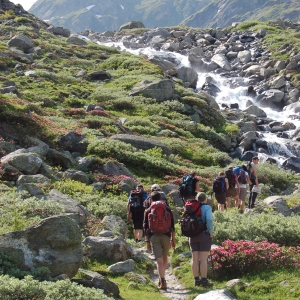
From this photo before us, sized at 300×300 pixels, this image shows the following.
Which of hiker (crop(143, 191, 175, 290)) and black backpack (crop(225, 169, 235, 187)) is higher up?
black backpack (crop(225, 169, 235, 187))

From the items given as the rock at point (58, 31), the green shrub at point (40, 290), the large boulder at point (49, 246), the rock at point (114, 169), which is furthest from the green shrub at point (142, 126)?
the rock at point (58, 31)

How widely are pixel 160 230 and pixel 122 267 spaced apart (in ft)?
5.08

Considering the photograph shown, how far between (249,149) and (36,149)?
19.7 m

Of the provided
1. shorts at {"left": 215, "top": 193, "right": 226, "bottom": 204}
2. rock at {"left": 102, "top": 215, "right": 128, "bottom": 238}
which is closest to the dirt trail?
rock at {"left": 102, "top": 215, "right": 128, "bottom": 238}

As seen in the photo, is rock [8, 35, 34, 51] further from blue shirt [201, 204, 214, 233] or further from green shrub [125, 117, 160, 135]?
blue shirt [201, 204, 214, 233]

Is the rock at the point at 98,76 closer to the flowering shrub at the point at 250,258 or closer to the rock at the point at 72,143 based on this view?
the rock at the point at 72,143

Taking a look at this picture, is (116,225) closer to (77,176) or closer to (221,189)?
(77,176)

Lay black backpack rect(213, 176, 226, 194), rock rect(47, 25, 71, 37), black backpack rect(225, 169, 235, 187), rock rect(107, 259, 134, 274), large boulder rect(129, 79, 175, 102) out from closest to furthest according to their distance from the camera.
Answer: rock rect(107, 259, 134, 274)
black backpack rect(213, 176, 226, 194)
black backpack rect(225, 169, 235, 187)
large boulder rect(129, 79, 175, 102)
rock rect(47, 25, 71, 37)

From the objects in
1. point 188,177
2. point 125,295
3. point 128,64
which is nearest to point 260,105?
point 128,64

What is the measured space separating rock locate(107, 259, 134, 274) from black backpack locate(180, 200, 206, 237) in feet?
6.27

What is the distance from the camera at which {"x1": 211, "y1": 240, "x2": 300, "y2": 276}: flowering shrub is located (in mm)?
10414

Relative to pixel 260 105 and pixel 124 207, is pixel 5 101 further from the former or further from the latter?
pixel 260 105

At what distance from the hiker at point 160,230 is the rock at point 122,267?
2.97 feet

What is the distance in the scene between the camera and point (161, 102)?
37500 millimetres
